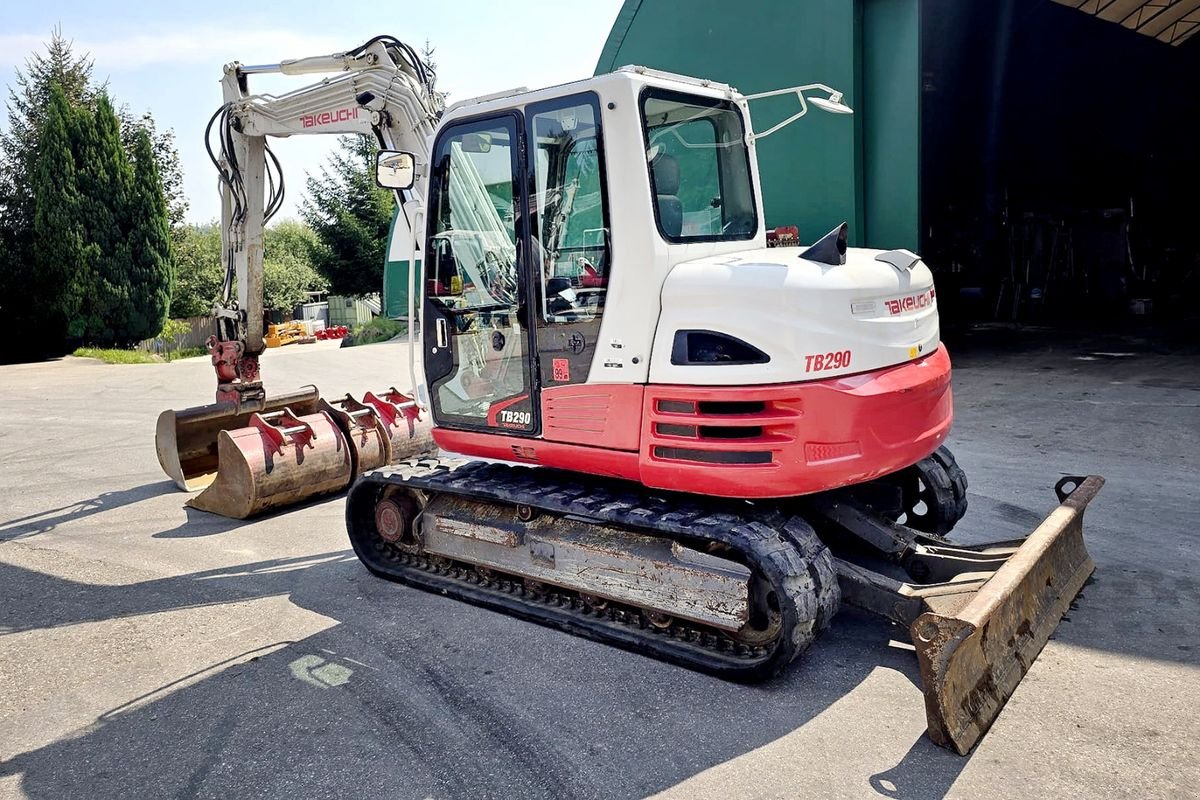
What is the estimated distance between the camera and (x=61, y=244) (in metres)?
22.6

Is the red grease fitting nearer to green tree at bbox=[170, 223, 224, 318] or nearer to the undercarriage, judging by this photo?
the undercarriage

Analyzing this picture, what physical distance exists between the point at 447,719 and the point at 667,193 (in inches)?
105

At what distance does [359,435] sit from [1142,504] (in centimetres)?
586

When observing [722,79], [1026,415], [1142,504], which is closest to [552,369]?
[1142,504]

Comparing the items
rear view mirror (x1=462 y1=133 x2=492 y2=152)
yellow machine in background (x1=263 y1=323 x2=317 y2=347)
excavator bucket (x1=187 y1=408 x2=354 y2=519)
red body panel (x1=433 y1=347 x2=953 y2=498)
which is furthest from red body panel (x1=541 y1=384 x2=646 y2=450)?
yellow machine in background (x1=263 y1=323 x2=317 y2=347)

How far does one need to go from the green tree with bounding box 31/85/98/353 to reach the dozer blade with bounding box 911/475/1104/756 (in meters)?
23.8

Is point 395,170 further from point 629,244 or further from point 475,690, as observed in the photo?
point 475,690

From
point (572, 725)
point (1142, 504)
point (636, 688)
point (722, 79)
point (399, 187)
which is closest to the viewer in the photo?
point (572, 725)

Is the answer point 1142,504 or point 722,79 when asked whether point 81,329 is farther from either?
point 1142,504

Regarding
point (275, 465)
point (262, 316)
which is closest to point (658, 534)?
point (275, 465)

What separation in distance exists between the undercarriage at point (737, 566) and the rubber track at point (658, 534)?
0.01 metres

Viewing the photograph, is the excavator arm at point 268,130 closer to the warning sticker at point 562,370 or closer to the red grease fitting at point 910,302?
the warning sticker at point 562,370

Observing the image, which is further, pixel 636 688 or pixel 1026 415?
pixel 1026 415

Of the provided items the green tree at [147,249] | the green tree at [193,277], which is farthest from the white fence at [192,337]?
the green tree at [147,249]
